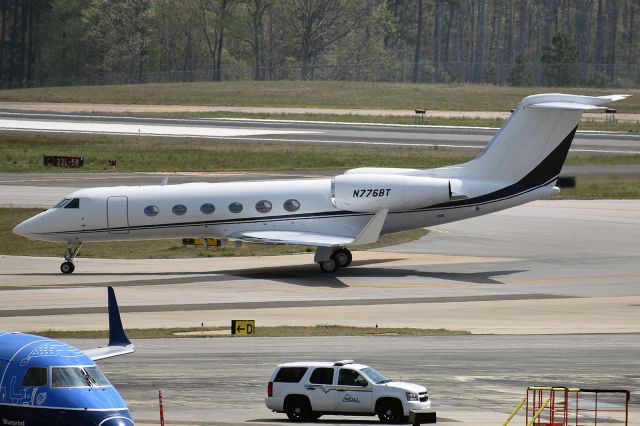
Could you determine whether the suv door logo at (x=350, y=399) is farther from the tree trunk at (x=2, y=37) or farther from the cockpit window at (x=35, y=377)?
the tree trunk at (x=2, y=37)

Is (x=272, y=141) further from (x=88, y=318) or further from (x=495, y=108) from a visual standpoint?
(x=88, y=318)

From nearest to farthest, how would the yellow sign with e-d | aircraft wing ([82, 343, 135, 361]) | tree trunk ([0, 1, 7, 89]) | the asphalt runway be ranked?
aircraft wing ([82, 343, 135, 361]) < the yellow sign with e-d < the asphalt runway < tree trunk ([0, 1, 7, 89])

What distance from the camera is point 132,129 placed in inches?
3952

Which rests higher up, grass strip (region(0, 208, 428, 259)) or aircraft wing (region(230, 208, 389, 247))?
aircraft wing (region(230, 208, 389, 247))

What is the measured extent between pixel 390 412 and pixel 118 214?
76.3 feet

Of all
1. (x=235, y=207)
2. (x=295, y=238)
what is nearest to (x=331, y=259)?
(x=295, y=238)

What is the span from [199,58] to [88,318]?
5927 inches

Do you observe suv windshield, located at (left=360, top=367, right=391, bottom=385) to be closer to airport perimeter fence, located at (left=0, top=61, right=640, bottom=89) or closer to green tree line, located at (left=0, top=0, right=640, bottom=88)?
airport perimeter fence, located at (left=0, top=61, right=640, bottom=89)

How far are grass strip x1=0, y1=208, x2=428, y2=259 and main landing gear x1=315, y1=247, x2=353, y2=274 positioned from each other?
5080 millimetres

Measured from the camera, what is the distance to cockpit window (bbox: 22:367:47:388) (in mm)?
18625

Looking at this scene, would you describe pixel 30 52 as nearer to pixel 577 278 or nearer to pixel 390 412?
pixel 577 278

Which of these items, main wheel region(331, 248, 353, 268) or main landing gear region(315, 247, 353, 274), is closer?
A: main landing gear region(315, 247, 353, 274)

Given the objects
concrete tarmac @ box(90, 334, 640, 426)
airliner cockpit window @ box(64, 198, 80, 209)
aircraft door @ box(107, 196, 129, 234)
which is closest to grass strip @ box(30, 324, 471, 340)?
concrete tarmac @ box(90, 334, 640, 426)

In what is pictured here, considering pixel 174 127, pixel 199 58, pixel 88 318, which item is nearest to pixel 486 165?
pixel 88 318
